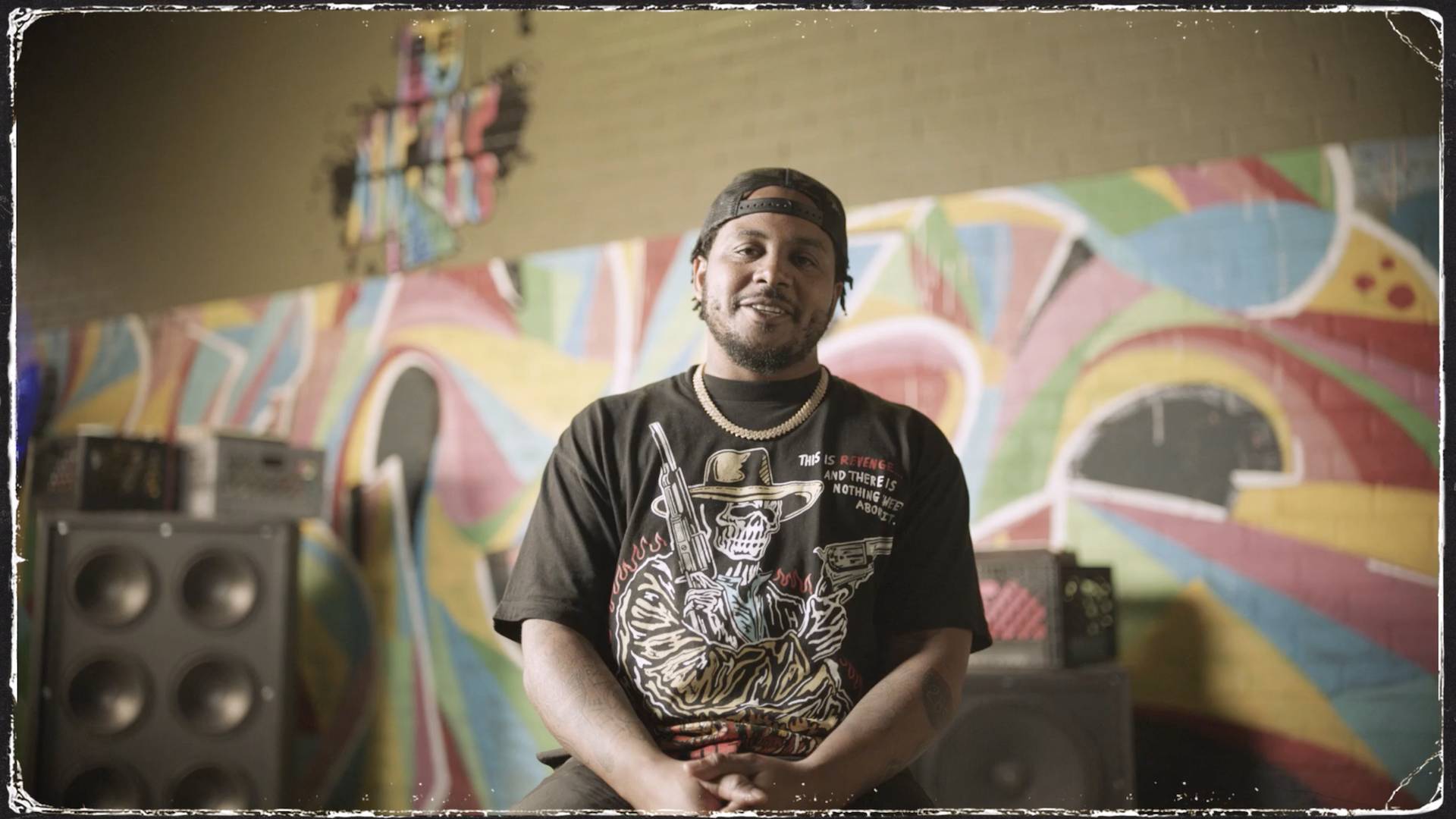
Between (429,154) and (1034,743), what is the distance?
101 inches

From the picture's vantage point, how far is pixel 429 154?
370 cm

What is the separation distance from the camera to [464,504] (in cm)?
350

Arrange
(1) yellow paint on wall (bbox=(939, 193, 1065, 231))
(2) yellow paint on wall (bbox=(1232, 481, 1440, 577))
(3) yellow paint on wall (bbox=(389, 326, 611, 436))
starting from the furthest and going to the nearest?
(3) yellow paint on wall (bbox=(389, 326, 611, 436)), (1) yellow paint on wall (bbox=(939, 193, 1065, 231)), (2) yellow paint on wall (bbox=(1232, 481, 1440, 577))

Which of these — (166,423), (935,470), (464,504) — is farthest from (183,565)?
(935,470)

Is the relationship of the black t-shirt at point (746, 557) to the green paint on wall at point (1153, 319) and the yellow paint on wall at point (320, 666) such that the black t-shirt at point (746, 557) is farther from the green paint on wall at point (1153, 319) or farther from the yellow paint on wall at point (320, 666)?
the yellow paint on wall at point (320, 666)

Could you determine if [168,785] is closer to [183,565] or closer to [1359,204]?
[183,565]

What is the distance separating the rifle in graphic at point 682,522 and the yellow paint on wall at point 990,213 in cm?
173

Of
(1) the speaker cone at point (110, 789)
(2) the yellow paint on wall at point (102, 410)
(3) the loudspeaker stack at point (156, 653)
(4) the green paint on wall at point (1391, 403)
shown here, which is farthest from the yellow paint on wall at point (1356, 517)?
(2) the yellow paint on wall at point (102, 410)

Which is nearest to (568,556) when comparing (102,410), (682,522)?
(682,522)

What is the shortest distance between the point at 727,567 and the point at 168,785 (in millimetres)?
2288

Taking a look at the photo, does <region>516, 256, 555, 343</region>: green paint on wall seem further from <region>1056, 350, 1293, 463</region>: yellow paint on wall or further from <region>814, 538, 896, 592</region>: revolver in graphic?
<region>814, 538, 896, 592</region>: revolver in graphic

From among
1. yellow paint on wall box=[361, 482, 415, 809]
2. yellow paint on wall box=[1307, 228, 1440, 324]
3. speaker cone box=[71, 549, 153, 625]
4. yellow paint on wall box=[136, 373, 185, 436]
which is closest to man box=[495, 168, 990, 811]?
yellow paint on wall box=[1307, 228, 1440, 324]

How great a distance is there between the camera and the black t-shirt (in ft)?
Result: 4.65

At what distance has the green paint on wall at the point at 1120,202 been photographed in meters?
2.80
